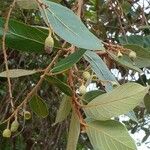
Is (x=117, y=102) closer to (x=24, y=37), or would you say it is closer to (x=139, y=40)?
(x=24, y=37)

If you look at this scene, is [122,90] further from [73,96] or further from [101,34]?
[101,34]

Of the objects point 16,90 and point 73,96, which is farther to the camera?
point 16,90

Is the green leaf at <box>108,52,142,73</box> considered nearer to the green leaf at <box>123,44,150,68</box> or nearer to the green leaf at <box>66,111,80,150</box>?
the green leaf at <box>123,44,150,68</box>

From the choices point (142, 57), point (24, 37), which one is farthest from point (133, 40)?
point (24, 37)

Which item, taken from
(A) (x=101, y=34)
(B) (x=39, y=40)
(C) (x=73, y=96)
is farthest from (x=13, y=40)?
(A) (x=101, y=34)

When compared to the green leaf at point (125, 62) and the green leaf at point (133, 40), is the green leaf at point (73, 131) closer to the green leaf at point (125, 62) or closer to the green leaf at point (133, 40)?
the green leaf at point (125, 62)

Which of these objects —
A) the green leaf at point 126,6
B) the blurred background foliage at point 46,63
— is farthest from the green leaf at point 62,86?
the green leaf at point 126,6

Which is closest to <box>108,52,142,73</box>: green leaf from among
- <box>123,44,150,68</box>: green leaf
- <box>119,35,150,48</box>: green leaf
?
<box>123,44,150,68</box>: green leaf

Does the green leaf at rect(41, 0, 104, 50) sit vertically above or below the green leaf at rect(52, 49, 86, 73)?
above
